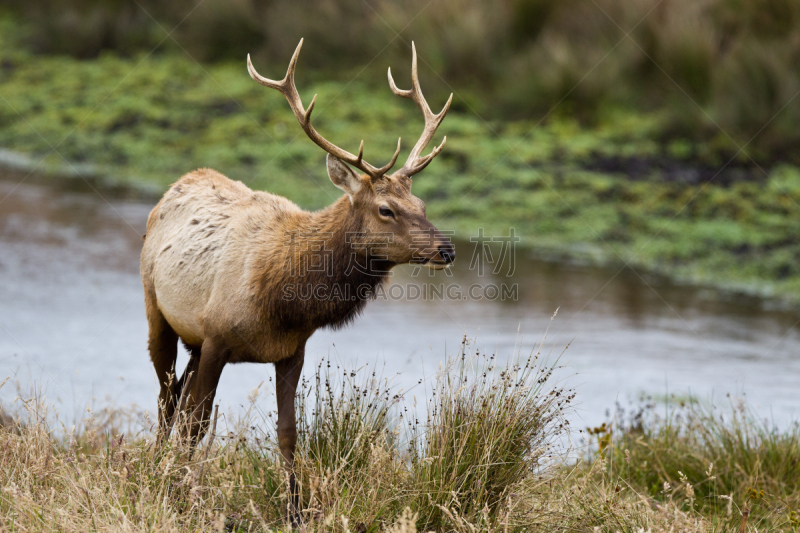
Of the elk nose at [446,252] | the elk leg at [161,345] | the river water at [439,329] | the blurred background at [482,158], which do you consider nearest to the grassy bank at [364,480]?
the elk nose at [446,252]

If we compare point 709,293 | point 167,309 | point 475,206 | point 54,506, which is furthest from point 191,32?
point 54,506

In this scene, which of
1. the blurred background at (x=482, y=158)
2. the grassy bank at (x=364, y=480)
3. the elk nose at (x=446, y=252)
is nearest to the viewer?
the grassy bank at (x=364, y=480)

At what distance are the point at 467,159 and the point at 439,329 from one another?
419 cm

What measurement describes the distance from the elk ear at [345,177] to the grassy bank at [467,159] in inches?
266

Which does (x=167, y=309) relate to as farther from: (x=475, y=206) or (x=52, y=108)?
(x=52, y=108)

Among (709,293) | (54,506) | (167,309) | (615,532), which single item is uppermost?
(709,293)

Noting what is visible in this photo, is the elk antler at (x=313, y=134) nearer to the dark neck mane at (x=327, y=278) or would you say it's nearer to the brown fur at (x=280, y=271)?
the brown fur at (x=280, y=271)

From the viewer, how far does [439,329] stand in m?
9.27

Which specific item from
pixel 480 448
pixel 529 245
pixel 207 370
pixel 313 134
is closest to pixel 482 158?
pixel 529 245

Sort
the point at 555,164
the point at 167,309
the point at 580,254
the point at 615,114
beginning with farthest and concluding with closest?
the point at 615,114
the point at 555,164
the point at 580,254
the point at 167,309

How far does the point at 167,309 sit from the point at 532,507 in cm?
261

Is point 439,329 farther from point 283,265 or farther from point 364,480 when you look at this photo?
point 364,480

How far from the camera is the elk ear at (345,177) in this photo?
16.5ft

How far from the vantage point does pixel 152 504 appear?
4020 mm
